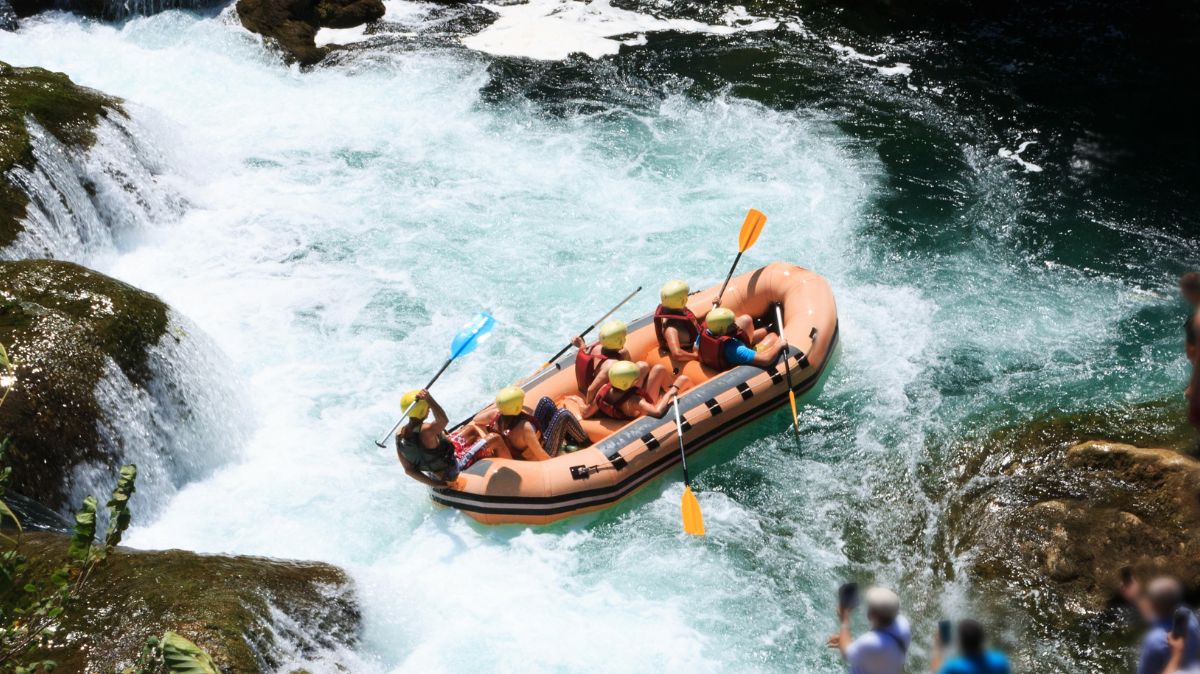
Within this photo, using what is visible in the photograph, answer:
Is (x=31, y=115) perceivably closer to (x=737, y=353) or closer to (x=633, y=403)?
(x=633, y=403)

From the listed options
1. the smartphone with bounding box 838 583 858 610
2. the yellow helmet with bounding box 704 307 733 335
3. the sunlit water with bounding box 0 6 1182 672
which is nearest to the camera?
the smartphone with bounding box 838 583 858 610

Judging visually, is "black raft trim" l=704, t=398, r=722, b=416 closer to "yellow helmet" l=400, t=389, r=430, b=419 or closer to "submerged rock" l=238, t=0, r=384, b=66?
"yellow helmet" l=400, t=389, r=430, b=419

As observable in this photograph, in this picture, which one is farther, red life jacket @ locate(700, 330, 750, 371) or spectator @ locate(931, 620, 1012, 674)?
red life jacket @ locate(700, 330, 750, 371)

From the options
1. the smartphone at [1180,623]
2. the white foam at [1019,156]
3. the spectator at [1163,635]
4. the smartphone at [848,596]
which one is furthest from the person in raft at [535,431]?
the white foam at [1019,156]

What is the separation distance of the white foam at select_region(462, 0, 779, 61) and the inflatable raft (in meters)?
7.40

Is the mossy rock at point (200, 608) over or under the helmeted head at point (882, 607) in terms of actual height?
under

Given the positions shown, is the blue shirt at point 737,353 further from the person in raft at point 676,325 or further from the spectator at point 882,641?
the spectator at point 882,641

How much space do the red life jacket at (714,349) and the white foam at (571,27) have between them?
8.06 m

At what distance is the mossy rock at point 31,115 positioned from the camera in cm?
883

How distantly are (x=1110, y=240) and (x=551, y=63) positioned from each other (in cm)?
817

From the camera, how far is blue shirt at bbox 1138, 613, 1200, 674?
3.91 m

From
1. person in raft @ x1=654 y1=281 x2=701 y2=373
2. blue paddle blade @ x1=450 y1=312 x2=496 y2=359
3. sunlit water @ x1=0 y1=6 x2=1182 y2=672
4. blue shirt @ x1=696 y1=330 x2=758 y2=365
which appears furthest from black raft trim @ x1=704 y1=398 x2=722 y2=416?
blue paddle blade @ x1=450 y1=312 x2=496 y2=359

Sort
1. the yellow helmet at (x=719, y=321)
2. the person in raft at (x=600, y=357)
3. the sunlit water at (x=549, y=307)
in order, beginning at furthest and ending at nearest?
1. the yellow helmet at (x=719, y=321)
2. the person in raft at (x=600, y=357)
3. the sunlit water at (x=549, y=307)

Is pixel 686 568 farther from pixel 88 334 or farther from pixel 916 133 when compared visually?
pixel 916 133
